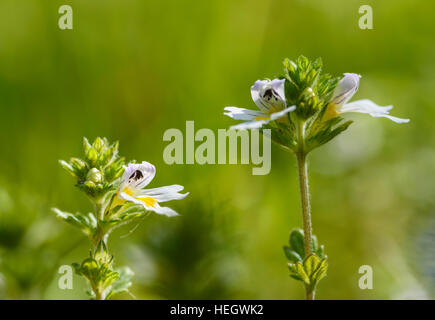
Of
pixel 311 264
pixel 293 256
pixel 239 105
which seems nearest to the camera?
pixel 311 264

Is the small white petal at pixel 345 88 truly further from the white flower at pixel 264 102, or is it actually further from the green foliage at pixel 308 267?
the green foliage at pixel 308 267

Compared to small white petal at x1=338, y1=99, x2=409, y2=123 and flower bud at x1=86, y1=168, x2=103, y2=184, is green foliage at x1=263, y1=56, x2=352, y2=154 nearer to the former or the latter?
small white petal at x1=338, y1=99, x2=409, y2=123

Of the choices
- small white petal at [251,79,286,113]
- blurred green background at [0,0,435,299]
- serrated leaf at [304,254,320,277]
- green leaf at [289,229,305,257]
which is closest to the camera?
serrated leaf at [304,254,320,277]

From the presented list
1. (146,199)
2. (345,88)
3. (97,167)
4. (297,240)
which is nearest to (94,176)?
(97,167)

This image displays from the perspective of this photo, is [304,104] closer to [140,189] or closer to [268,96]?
[268,96]

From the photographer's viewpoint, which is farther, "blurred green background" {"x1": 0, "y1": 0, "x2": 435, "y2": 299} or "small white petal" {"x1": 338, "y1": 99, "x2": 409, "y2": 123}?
"blurred green background" {"x1": 0, "y1": 0, "x2": 435, "y2": 299}

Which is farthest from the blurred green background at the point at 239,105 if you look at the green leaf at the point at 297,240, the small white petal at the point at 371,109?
the small white petal at the point at 371,109

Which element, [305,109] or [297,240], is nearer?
[305,109]

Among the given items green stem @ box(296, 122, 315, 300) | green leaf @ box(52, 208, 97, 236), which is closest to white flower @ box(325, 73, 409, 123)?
green stem @ box(296, 122, 315, 300)
